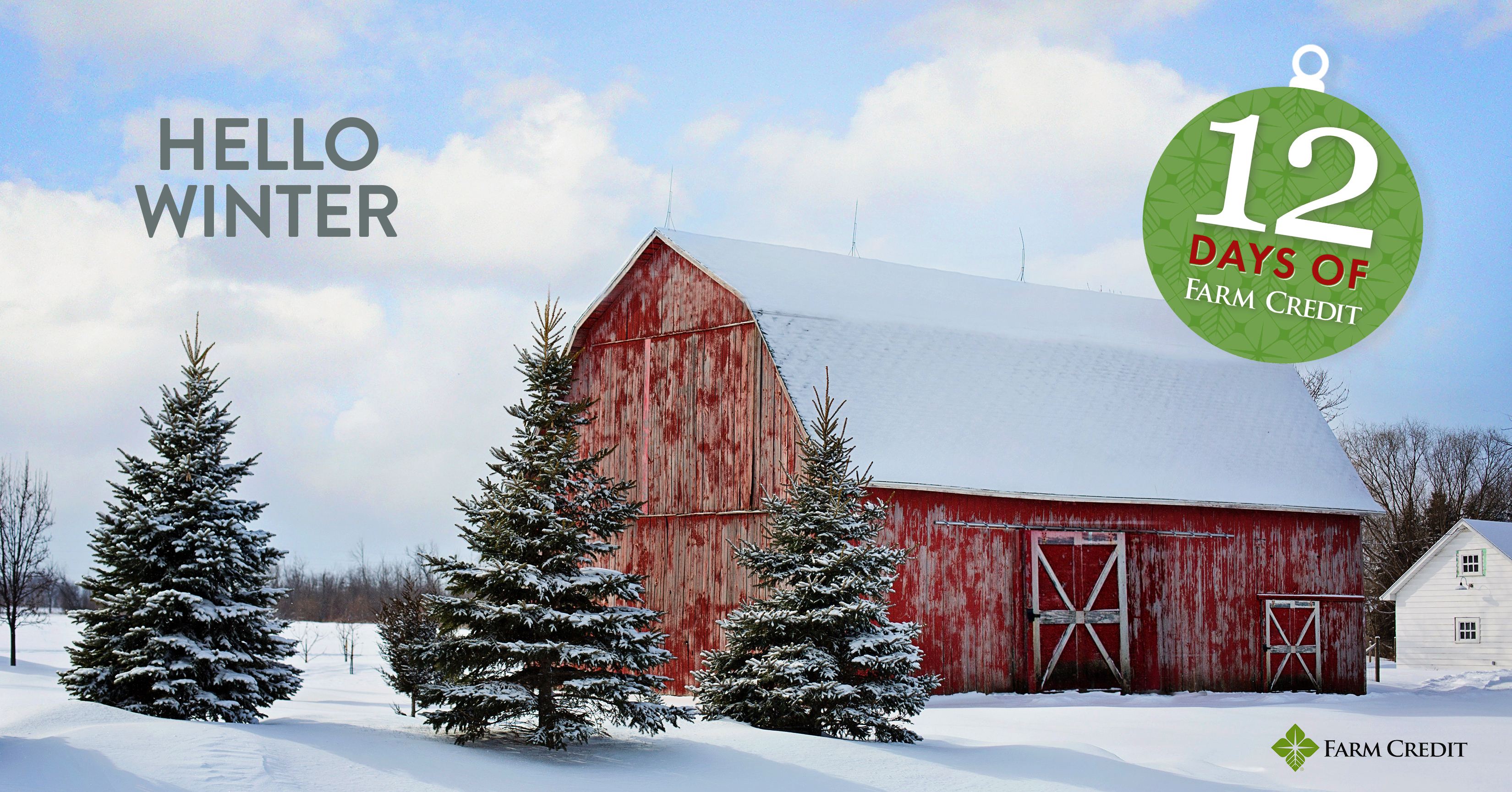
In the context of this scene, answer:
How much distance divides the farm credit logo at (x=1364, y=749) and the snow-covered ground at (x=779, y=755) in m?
0.13

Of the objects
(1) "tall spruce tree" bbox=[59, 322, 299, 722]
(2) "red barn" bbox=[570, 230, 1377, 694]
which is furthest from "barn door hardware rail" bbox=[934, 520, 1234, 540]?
(1) "tall spruce tree" bbox=[59, 322, 299, 722]

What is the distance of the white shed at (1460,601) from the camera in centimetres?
3819

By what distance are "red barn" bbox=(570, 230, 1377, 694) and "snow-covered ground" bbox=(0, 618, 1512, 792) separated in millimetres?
2147

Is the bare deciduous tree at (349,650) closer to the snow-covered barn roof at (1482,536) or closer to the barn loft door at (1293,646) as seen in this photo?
the barn loft door at (1293,646)

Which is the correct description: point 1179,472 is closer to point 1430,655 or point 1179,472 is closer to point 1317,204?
point 1317,204

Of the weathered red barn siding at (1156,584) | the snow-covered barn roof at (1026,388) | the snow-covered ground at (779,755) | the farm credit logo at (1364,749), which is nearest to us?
the snow-covered ground at (779,755)

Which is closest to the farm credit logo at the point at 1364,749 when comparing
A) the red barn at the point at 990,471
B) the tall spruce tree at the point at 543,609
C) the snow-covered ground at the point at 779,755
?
the snow-covered ground at the point at 779,755

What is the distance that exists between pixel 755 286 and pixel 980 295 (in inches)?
241

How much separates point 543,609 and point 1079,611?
11473mm

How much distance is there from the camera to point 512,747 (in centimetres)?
1190

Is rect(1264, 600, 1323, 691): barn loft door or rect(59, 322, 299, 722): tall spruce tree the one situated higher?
rect(59, 322, 299, 722): tall spruce tree

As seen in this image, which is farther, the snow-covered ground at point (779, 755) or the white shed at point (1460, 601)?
the white shed at point (1460, 601)

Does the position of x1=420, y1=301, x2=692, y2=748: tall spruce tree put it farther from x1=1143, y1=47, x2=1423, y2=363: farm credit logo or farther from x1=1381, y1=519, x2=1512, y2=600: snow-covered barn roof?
x1=1381, y1=519, x2=1512, y2=600: snow-covered barn roof

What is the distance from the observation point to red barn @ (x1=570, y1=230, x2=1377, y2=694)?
19328 millimetres
